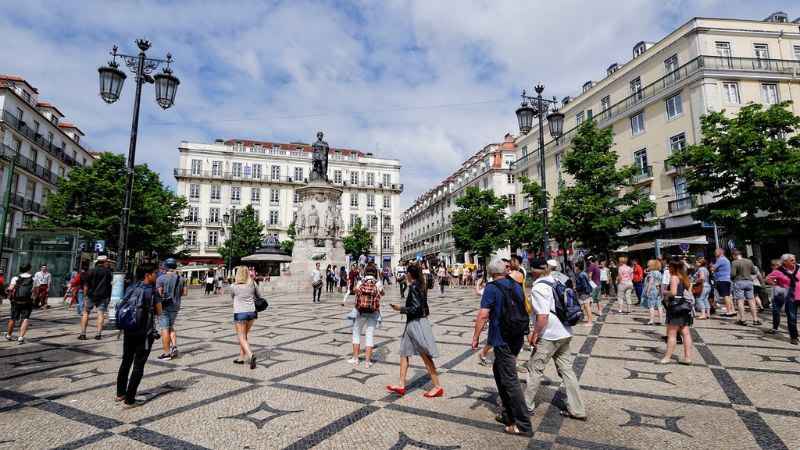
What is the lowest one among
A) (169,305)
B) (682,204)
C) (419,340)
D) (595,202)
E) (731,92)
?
(419,340)

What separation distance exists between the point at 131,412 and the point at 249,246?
48.1 metres

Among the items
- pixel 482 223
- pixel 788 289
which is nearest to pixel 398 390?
pixel 788 289

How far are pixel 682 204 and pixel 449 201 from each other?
134 ft

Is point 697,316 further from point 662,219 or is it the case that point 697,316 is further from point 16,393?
point 662,219

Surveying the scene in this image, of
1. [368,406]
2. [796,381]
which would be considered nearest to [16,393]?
[368,406]

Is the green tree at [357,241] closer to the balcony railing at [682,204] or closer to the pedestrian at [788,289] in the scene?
the balcony railing at [682,204]

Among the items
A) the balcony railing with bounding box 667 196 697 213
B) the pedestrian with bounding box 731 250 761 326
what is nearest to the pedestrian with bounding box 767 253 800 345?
the pedestrian with bounding box 731 250 761 326

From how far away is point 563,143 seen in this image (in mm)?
37938

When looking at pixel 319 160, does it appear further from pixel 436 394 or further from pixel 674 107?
pixel 674 107

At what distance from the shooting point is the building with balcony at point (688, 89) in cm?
2541

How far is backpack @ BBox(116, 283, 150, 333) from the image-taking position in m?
4.42

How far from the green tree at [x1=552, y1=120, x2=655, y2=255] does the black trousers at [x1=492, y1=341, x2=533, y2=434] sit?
17.6m

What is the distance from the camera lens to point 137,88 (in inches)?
390

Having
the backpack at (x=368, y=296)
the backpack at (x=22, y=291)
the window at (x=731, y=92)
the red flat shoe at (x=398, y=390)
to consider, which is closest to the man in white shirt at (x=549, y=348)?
the red flat shoe at (x=398, y=390)
